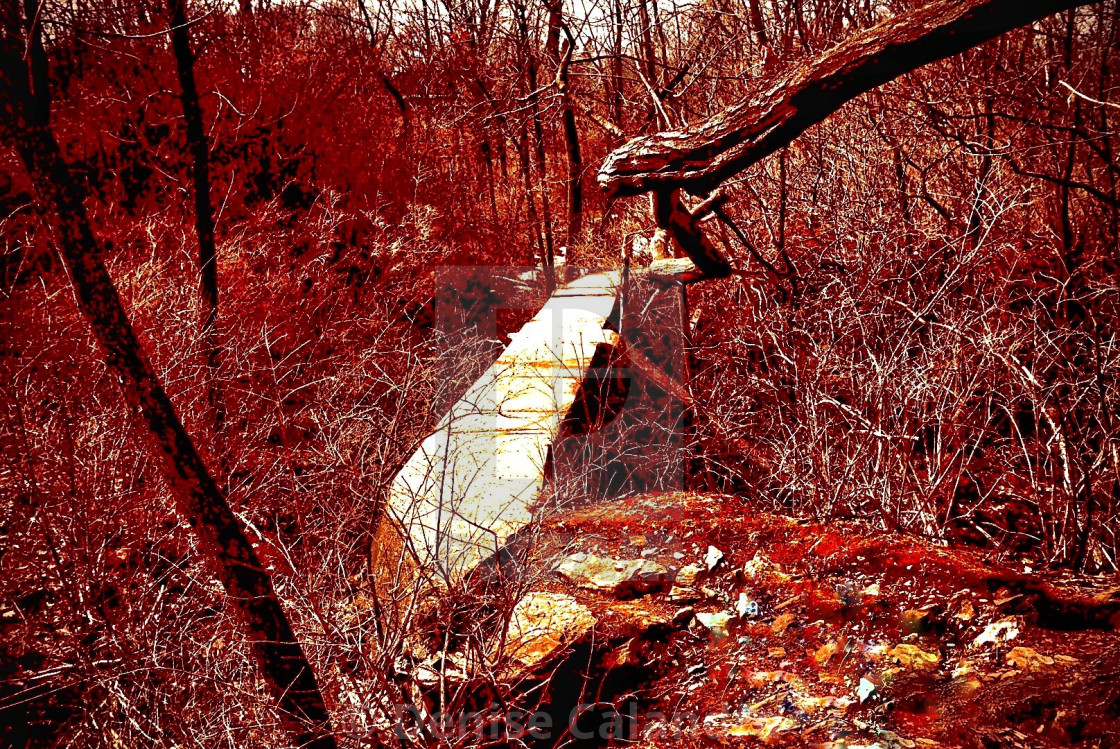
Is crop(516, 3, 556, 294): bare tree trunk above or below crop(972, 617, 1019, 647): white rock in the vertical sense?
above

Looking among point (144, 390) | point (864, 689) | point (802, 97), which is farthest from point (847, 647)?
point (144, 390)

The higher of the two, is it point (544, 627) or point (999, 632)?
point (999, 632)

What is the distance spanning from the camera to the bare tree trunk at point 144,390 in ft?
10.6

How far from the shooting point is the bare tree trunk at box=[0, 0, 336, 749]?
3225 millimetres

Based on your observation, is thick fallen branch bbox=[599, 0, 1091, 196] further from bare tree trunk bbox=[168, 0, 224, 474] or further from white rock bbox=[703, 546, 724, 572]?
bare tree trunk bbox=[168, 0, 224, 474]

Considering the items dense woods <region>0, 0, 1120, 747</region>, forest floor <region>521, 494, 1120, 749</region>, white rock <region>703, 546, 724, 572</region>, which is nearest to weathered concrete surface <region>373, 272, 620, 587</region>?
dense woods <region>0, 0, 1120, 747</region>

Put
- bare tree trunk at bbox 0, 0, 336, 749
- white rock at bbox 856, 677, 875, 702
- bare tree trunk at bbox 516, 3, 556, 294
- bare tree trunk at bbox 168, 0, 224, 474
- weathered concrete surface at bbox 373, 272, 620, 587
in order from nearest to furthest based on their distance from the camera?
white rock at bbox 856, 677, 875, 702 → bare tree trunk at bbox 0, 0, 336, 749 → weathered concrete surface at bbox 373, 272, 620, 587 → bare tree trunk at bbox 168, 0, 224, 474 → bare tree trunk at bbox 516, 3, 556, 294

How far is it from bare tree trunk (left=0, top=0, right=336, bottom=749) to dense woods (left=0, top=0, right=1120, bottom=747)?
0.05 ft

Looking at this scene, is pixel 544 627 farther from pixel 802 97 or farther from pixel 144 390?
pixel 802 97

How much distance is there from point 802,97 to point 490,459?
316 cm

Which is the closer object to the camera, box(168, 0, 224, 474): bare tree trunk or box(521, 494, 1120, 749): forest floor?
box(521, 494, 1120, 749): forest floor

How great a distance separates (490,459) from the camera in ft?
16.9

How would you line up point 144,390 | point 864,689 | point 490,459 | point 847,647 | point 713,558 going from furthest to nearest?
point 490,459 → point 713,558 → point 144,390 → point 847,647 → point 864,689

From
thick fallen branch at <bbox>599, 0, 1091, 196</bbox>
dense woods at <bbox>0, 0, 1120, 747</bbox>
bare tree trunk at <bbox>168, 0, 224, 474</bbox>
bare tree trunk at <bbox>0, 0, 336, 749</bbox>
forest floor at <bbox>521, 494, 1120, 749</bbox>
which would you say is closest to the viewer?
forest floor at <bbox>521, 494, 1120, 749</bbox>
